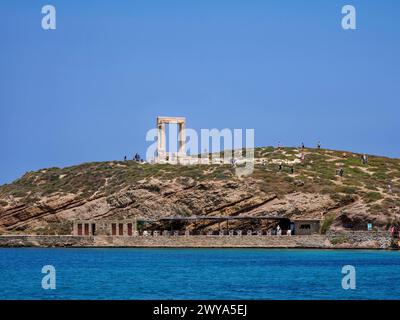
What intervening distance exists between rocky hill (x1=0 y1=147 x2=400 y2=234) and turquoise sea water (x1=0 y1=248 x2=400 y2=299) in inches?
452

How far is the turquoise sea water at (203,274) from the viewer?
161 feet

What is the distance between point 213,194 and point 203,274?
4708cm

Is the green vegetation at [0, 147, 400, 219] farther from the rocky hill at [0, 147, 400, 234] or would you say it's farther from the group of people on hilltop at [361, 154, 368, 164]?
the group of people on hilltop at [361, 154, 368, 164]

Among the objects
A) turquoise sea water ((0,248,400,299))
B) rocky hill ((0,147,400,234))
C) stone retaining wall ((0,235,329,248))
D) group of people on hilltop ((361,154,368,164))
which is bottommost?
turquoise sea water ((0,248,400,299))

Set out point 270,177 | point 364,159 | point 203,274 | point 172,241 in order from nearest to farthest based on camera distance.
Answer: point 203,274, point 172,241, point 270,177, point 364,159

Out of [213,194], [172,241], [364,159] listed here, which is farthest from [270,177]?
[364,159]

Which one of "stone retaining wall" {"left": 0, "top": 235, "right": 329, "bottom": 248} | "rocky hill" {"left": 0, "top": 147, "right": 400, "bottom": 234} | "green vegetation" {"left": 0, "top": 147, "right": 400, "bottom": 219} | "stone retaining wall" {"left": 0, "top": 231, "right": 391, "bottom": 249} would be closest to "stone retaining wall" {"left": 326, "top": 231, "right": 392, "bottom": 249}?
"stone retaining wall" {"left": 0, "top": 231, "right": 391, "bottom": 249}

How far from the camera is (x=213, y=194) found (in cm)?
10900

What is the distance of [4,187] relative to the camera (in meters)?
133

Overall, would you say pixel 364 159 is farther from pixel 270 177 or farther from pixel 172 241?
pixel 172 241

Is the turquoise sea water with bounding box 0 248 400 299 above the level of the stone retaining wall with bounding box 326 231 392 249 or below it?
below

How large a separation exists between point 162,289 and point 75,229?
199 ft

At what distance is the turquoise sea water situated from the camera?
49094 millimetres

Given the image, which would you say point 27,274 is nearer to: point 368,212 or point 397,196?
point 368,212
